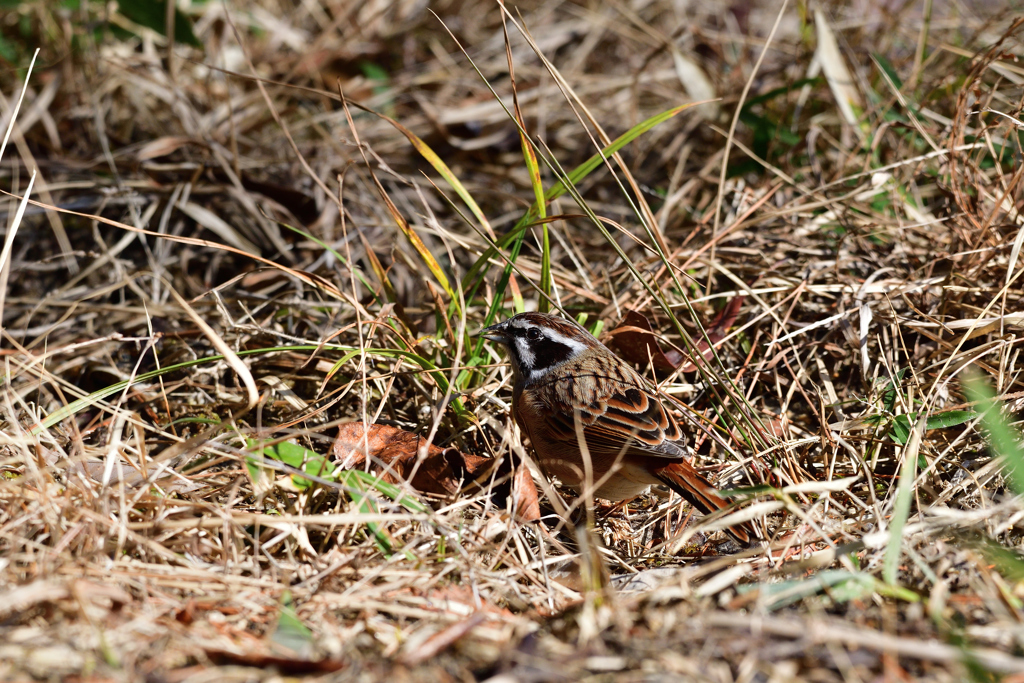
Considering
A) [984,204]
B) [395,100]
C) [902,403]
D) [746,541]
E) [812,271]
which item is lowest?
[746,541]

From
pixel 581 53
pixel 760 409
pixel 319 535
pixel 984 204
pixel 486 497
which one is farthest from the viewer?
pixel 581 53

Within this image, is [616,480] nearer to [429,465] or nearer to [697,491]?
[697,491]

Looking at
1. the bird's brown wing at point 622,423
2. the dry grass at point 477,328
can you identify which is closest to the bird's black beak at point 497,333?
the dry grass at point 477,328

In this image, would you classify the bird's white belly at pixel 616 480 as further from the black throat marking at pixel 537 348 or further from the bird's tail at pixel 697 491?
the black throat marking at pixel 537 348

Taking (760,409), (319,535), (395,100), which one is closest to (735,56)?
(395,100)

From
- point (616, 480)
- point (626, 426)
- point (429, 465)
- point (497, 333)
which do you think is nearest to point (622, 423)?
point (626, 426)

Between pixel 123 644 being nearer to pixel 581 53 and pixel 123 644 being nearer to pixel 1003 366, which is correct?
pixel 1003 366

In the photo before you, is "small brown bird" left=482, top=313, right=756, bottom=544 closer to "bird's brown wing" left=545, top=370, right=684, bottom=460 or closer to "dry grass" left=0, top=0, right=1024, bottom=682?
"bird's brown wing" left=545, top=370, right=684, bottom=460
